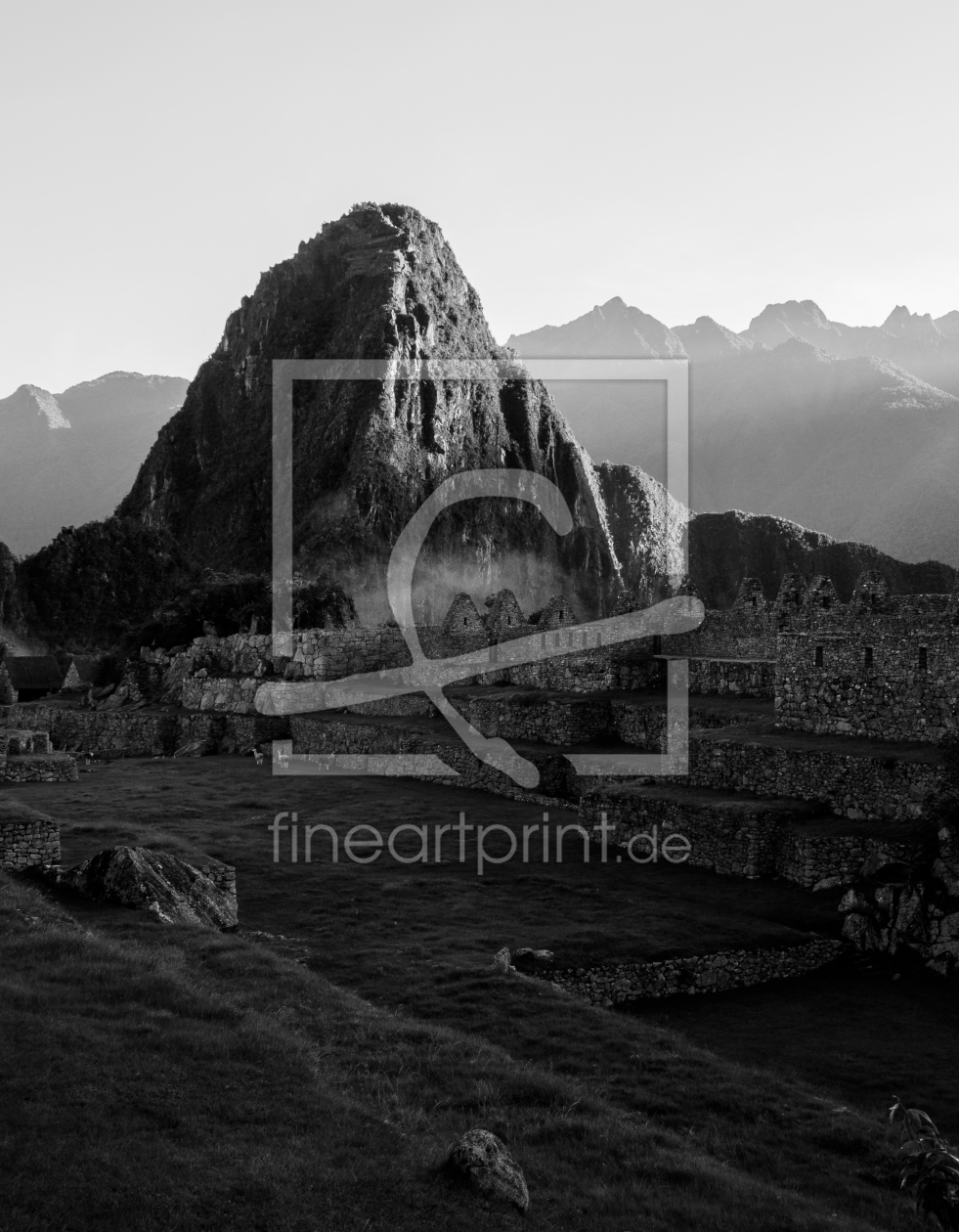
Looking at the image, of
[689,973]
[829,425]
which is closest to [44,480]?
[829,425]

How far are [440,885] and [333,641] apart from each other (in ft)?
88.7

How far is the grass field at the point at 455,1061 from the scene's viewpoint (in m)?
8.11

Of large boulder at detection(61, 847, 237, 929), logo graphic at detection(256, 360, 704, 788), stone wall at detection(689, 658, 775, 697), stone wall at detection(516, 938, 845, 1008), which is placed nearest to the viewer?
large boulder at detection(61, 847, 237, 929)

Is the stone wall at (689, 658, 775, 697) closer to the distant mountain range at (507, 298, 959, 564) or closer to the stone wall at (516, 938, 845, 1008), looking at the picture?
the stone wall at (516, 938, 845, 1008)

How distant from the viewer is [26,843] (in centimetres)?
1636

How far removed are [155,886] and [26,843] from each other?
2493 mm

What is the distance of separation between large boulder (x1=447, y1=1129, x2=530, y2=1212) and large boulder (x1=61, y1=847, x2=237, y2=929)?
729 centimetres

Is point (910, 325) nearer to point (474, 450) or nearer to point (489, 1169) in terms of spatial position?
point (474, 450)

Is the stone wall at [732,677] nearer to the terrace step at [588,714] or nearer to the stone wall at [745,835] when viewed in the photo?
the terrace step at [588,714]

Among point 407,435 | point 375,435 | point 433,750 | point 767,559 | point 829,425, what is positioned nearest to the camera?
point 433,750

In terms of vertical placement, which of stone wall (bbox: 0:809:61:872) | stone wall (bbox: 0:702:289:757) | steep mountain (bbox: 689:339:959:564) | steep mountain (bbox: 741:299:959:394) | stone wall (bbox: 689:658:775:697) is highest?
steep mountain (bbox: 741:299:959:394)

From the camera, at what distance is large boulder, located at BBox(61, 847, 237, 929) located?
15.1 m

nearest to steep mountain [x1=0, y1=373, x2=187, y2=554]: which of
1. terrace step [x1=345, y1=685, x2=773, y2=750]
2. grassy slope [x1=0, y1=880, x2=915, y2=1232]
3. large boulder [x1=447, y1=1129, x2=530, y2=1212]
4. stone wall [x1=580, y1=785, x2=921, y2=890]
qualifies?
terrace step [x1=345, y1=685, x2=773, y2=750]

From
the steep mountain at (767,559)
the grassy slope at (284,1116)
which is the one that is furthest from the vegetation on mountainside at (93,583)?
the grassy slope at (284,1116)
